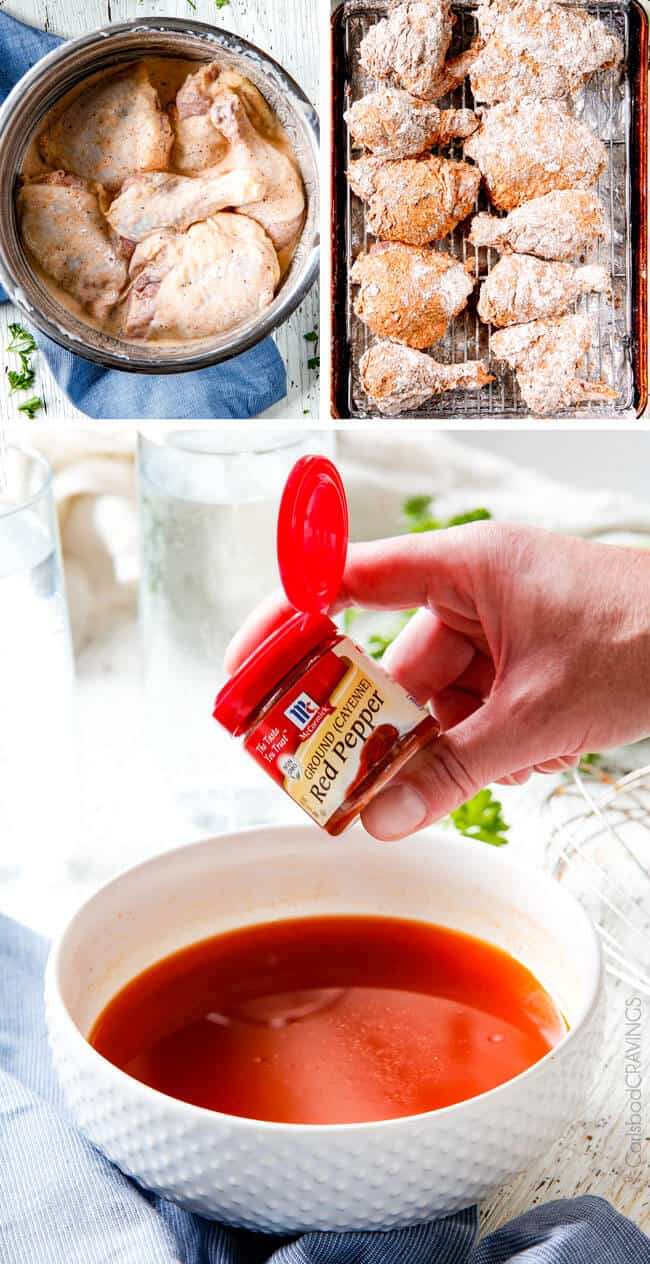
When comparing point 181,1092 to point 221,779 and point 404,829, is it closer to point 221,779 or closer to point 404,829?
point 404,829

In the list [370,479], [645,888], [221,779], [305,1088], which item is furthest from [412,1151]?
[370,479]

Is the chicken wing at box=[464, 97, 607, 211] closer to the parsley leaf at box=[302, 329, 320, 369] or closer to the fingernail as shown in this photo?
the parsley leaf at box=[302, 329, 320, 369]

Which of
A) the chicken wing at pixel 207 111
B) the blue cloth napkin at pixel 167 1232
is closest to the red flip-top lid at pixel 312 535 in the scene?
the blue cloth napkin at pixel 167 1232

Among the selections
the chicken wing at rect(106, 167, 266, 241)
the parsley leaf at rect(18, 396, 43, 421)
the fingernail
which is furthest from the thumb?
the parsley leaf at rect(18, 396, 43, 421)

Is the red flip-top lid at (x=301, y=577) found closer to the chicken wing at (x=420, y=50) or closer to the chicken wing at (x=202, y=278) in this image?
the chicken wing at (x=202, y=278)

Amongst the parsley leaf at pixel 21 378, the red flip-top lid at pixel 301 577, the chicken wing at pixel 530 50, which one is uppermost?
the chicken wing at pixel 530 50
